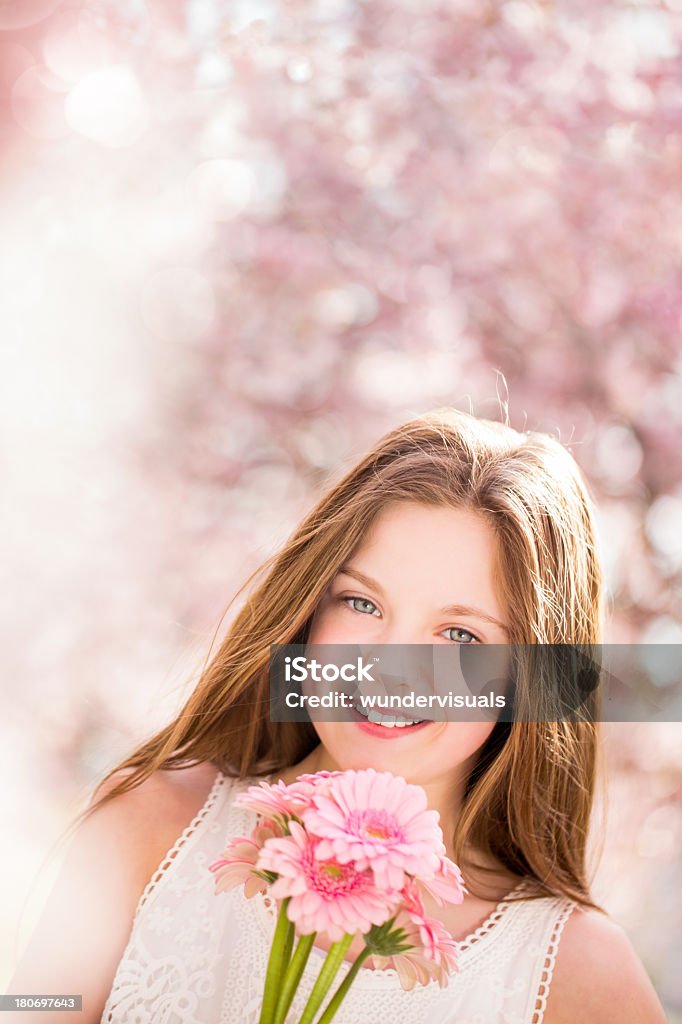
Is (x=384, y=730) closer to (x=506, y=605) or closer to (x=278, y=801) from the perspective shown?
(x=506, y=605)

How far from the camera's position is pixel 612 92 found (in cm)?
141

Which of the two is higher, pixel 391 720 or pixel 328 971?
pixel 391 720

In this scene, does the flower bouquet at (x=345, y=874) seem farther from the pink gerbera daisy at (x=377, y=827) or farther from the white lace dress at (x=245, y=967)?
the white lace dress at (x=245, y=967)

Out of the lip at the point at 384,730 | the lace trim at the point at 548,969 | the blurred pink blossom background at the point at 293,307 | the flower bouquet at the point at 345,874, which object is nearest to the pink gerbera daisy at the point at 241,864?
the flower bouquet at the point at 345,874

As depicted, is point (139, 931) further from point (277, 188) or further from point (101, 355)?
point (277, 188)

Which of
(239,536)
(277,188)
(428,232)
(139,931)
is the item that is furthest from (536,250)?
(139,931)

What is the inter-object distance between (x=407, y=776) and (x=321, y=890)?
0.34 metres

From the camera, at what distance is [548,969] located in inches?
34.0

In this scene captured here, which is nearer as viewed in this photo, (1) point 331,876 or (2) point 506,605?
(1) point 331,876

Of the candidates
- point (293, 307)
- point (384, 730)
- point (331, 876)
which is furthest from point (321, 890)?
point (293, 307)

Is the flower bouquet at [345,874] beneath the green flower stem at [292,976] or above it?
above

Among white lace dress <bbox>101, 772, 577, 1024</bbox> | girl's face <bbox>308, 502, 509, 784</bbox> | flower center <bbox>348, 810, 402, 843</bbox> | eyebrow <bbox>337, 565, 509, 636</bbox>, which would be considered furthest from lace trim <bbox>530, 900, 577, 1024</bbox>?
flower center <bbox>348, 810, 402, 843</bbox>

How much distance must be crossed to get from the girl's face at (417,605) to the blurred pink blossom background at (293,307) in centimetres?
42

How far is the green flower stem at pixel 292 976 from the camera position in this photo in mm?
587
